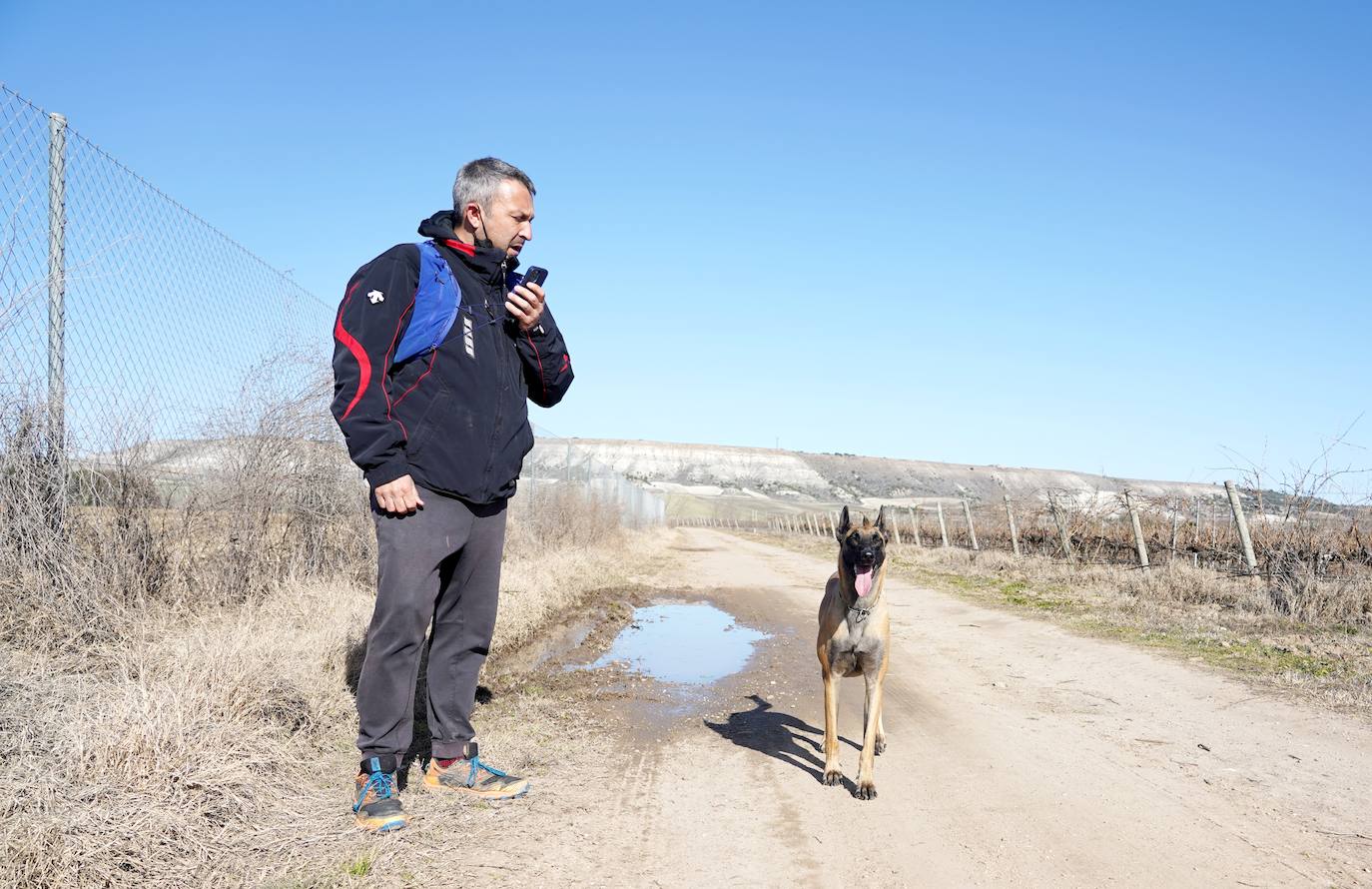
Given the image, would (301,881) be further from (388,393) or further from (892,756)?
(892,756)

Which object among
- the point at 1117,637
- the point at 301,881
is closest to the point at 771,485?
the point at 1117,637

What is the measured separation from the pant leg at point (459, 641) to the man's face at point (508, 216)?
120cm

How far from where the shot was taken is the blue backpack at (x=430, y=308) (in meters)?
3.49

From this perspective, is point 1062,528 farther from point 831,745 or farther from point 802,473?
point 802,473

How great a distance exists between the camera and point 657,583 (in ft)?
53.8

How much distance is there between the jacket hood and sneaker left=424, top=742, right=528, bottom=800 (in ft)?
7.23

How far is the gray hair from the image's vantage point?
12.3ft

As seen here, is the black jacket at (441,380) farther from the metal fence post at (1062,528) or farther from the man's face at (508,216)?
the metal fence post at (1062,528)

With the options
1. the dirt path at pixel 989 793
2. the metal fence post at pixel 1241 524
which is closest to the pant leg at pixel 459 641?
the dirt path at pixel 989 793

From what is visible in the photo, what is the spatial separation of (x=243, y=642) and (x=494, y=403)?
2.16 m

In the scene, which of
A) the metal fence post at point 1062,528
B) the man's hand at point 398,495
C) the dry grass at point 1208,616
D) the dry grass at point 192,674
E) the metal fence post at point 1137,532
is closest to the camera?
the dry grass at point 192,674

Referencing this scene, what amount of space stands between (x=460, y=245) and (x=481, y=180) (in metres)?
0.31

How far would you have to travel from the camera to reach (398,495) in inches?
130

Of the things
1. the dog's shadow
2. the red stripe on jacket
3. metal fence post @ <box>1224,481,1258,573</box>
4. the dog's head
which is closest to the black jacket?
the red stripe on jacket
